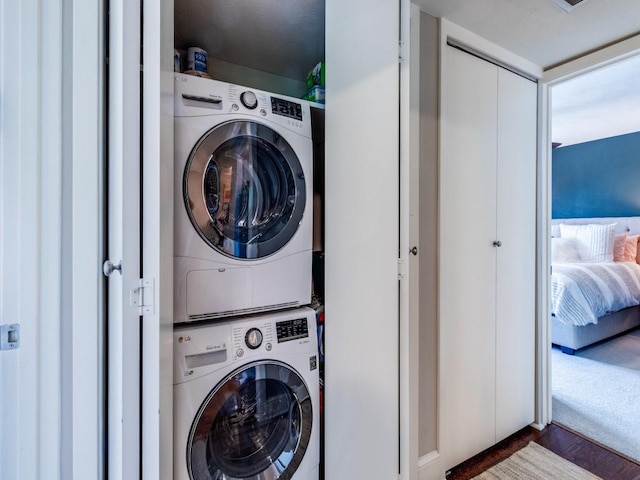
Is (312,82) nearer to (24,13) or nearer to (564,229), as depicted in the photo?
(24,13)

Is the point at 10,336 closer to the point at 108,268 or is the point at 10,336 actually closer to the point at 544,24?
the point at 108,268

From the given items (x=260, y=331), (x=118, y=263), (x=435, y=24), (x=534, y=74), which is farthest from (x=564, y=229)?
(x=118, y=263)

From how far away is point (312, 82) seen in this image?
1547 mm

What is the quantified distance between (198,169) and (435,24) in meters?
1.33

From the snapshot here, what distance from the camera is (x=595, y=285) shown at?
3057mm

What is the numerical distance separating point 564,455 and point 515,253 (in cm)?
117

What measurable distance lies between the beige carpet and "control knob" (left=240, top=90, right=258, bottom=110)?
6.87 ft

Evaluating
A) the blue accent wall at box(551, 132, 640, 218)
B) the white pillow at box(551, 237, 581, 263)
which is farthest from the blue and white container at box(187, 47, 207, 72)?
the blue accent wall at box(551, 132, 640, 218)

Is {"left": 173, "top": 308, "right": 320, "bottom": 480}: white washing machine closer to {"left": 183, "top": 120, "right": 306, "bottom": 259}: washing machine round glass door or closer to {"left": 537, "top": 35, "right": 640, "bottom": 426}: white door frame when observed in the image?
{"left": 183, "top": 120, "right": 306, "bottom": 259}: washing machine round glass door

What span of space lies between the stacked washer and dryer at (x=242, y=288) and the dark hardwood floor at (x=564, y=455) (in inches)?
40.5

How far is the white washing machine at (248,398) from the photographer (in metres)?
0.98

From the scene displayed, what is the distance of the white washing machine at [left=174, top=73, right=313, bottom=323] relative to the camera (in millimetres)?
1033

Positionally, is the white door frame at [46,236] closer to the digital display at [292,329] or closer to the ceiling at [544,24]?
the digital display at [292,329]

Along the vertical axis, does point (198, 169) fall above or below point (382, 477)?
above
